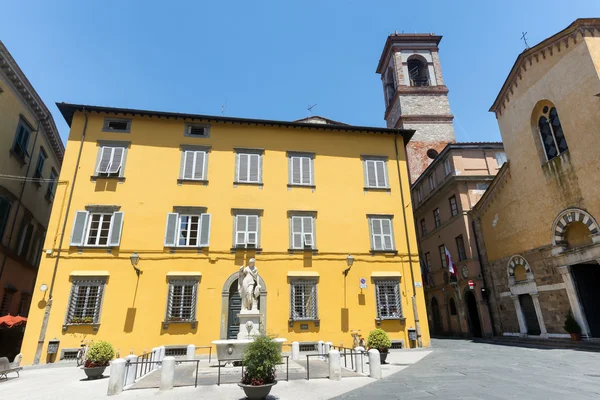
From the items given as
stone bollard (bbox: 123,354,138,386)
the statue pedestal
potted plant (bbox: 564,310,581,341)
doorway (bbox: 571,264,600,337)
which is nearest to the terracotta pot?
stone bollard (bbox: 123,354,138,386)

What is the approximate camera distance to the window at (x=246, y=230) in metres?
17.2

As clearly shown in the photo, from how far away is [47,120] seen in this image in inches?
891

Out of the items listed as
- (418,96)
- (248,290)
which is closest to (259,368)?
(248,290)

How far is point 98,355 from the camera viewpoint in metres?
10.3

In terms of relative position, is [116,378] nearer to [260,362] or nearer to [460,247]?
[260,362]

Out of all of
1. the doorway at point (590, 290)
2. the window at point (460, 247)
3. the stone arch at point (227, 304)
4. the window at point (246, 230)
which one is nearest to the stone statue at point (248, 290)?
the stone arch at point (227, 304)

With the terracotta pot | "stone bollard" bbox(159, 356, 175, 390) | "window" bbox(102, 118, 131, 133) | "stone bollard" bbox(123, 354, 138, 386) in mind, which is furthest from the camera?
"window" bbox(102, 118, 131, 133)

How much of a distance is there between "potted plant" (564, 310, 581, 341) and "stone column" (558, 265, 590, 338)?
14 cm

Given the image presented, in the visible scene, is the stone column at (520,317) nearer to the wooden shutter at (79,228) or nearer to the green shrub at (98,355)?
the green shrub at (98,355)

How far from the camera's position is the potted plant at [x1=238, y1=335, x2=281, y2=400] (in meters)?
7.28

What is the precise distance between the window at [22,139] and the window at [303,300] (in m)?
17.4

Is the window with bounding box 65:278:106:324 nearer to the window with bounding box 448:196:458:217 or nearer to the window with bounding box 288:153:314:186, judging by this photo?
the window with bounding box 288:153:314:186

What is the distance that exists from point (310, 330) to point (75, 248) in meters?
11.8

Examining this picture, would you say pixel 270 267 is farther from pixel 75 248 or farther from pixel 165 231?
pixel 75 248
